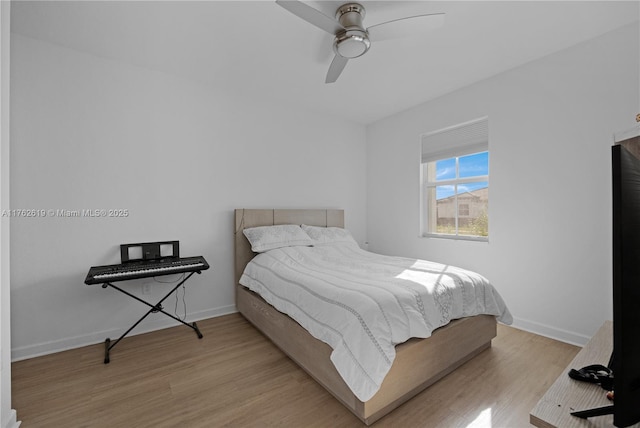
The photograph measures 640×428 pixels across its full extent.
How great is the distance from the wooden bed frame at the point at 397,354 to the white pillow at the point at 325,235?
1.01 meters

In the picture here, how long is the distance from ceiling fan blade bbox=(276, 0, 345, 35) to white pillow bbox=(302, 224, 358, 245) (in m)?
2.14

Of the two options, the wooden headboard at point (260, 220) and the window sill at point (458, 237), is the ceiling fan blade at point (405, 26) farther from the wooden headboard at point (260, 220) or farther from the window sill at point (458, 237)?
the window sill at point (458, 237)

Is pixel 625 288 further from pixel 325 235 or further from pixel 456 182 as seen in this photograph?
pixel 456 182

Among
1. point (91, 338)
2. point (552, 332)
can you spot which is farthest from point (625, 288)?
point (91, 338)

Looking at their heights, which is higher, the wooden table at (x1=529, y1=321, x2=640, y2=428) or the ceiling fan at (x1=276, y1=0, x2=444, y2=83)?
the ceiling fan at (x1=276, y1=0, x2=444, y2=83)

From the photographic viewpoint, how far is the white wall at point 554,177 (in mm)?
2262

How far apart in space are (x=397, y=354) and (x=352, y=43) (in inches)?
82.2

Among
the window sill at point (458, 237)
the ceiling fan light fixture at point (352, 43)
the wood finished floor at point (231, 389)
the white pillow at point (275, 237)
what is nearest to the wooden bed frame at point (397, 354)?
the wood finished floor at point (231, 389)

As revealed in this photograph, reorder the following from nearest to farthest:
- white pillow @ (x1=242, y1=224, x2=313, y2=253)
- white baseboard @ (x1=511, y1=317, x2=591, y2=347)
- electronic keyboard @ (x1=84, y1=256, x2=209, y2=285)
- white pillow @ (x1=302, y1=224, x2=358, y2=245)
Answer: electronic keyboard @ (x1=84, y1=256, x2=209, y2=285) → white baseboard @ (x1=511, y1=317, x2=591, y2=347) → white pillow @ (x1=242, y1=224, x2=313, y2=253) → white pillow @ (x1=302, y1=224, x2=358, y2=245)

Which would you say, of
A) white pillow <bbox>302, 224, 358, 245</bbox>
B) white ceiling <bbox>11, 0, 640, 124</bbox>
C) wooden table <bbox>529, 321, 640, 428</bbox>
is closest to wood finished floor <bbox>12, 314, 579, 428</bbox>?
wooden table <bbox>529, 321, 640, 428</bbox>

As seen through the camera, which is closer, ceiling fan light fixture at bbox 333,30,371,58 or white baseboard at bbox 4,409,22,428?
white baseboard at bbox 4,409,22,428

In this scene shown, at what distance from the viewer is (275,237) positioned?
3096 millimetres

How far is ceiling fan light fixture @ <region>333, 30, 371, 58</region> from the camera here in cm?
194

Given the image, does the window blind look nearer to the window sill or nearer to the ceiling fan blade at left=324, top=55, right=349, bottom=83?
the window sill
